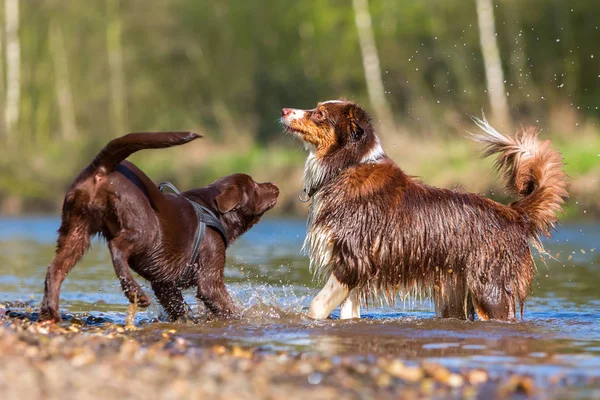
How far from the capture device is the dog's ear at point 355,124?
7.80 meters

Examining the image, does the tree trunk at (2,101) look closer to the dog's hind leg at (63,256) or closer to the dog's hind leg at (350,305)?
the dog's hind leg at (350,305)

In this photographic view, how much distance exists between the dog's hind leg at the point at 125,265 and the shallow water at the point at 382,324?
0.30 metres

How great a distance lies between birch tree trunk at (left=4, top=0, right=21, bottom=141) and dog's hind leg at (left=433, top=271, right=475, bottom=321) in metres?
28.4

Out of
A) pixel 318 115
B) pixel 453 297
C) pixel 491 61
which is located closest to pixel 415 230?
pixel 453 297

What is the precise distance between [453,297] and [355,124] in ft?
5.49

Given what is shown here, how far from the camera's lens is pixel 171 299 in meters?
7.61

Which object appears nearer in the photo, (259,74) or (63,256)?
(63,256)

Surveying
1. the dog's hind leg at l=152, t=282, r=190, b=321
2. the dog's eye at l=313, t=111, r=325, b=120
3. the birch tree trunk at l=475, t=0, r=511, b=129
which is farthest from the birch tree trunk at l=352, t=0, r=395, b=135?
the dog's hind leg at l=152, t=282, r=190, b=321

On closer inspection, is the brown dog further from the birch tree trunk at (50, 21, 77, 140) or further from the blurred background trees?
the birch tree trunk at (50, 21, 77, 140)

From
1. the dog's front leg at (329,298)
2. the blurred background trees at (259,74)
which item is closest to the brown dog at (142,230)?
the dog's front leg at (329,298)

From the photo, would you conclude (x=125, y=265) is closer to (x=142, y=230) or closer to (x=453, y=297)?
(x=142, y=230)

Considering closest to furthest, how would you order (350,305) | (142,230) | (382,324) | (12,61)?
(142,230), (382,324), (350,305), (12,61)

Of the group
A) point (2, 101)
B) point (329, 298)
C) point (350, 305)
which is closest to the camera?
point (329, 298)

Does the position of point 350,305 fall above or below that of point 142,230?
below
